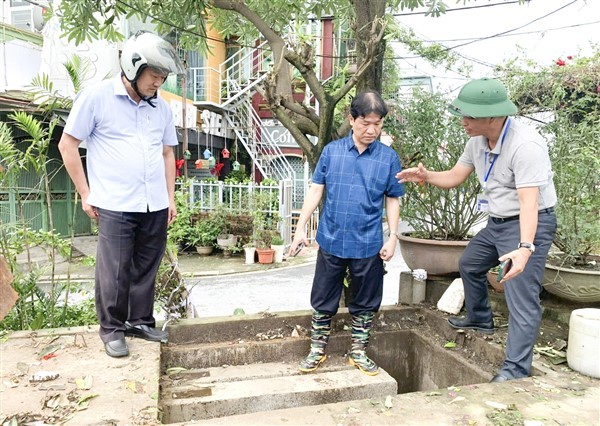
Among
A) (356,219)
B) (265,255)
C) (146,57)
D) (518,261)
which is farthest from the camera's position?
(265,255)

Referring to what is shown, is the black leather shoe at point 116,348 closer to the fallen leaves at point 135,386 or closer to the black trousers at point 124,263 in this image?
the black trousers at point 124,263

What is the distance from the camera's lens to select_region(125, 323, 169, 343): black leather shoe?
3.09 m

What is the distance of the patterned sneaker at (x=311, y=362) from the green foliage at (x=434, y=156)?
182 cm

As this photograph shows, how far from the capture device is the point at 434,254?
4008mm

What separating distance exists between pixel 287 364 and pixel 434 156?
2365 millimetres

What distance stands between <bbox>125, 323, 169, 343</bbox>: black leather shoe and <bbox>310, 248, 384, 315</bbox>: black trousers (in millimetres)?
1088

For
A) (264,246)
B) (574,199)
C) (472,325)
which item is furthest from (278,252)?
(574,199)

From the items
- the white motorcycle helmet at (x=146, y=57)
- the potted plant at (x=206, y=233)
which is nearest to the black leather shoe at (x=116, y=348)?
the white motorcycle helmet at (x=146, y=57)

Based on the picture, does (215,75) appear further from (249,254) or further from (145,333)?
(145,333)

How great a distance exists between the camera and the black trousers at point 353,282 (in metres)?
3.04

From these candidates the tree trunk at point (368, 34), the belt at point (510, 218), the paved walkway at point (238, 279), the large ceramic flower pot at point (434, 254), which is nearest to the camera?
the belt at point (510, 218)

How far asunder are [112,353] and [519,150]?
2764 mm

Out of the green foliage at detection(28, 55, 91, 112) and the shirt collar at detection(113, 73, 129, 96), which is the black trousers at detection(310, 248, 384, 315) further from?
the green foliage at detection(28, 55, 91, 112)

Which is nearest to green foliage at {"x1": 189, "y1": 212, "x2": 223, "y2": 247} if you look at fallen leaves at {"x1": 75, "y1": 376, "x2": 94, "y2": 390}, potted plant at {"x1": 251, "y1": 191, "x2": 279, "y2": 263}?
potted plant at {"x1": 251, "y1": 191, "x2": 279, "y2": 263}
